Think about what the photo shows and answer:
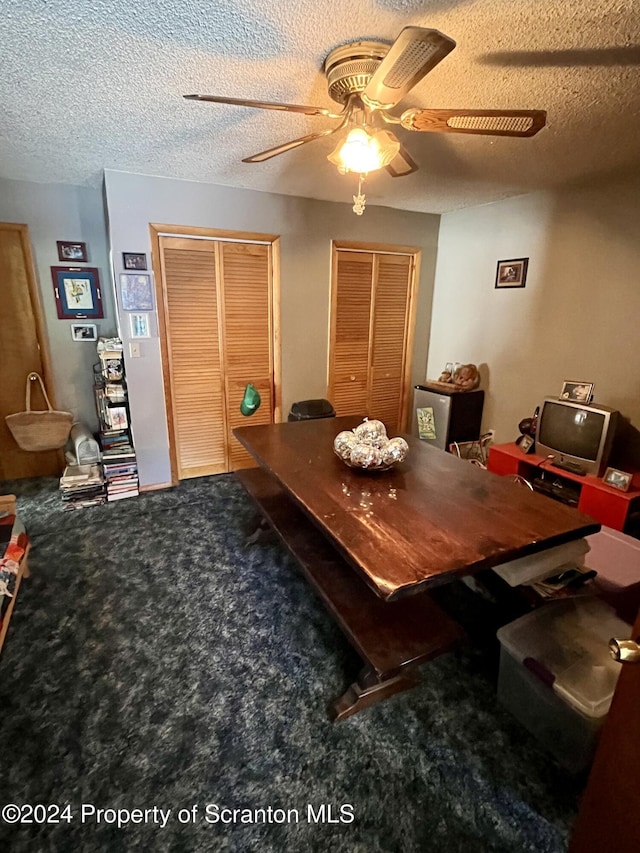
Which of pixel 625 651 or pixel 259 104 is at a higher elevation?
pixel 259 104

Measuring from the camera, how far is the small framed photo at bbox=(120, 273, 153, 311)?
2914mm

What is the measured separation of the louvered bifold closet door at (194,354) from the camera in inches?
123

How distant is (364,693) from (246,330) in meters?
2.79

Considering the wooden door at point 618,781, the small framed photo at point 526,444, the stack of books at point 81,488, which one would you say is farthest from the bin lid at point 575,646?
the stack of books at point 81,488

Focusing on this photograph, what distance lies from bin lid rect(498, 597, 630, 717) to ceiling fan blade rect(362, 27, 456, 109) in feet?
5.91

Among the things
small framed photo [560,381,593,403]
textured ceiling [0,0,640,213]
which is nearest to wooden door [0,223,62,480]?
textured ceiling [0,0,640,213]

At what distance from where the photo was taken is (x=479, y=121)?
147cm

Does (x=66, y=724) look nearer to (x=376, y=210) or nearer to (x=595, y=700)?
(x=595, y=700)

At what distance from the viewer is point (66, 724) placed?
1.46 m

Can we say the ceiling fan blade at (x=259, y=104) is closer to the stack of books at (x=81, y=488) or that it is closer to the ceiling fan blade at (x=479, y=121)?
the ceiling fan blade at (x=479, y=121)

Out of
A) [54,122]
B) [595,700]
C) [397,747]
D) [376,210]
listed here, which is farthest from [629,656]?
[376,210]

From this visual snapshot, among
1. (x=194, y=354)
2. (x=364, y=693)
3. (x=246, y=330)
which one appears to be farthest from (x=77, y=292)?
(x=364, y=693)

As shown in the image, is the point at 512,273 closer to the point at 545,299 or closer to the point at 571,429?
the point at 545,299

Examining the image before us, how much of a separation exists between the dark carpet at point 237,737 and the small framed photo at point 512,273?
101 inches
